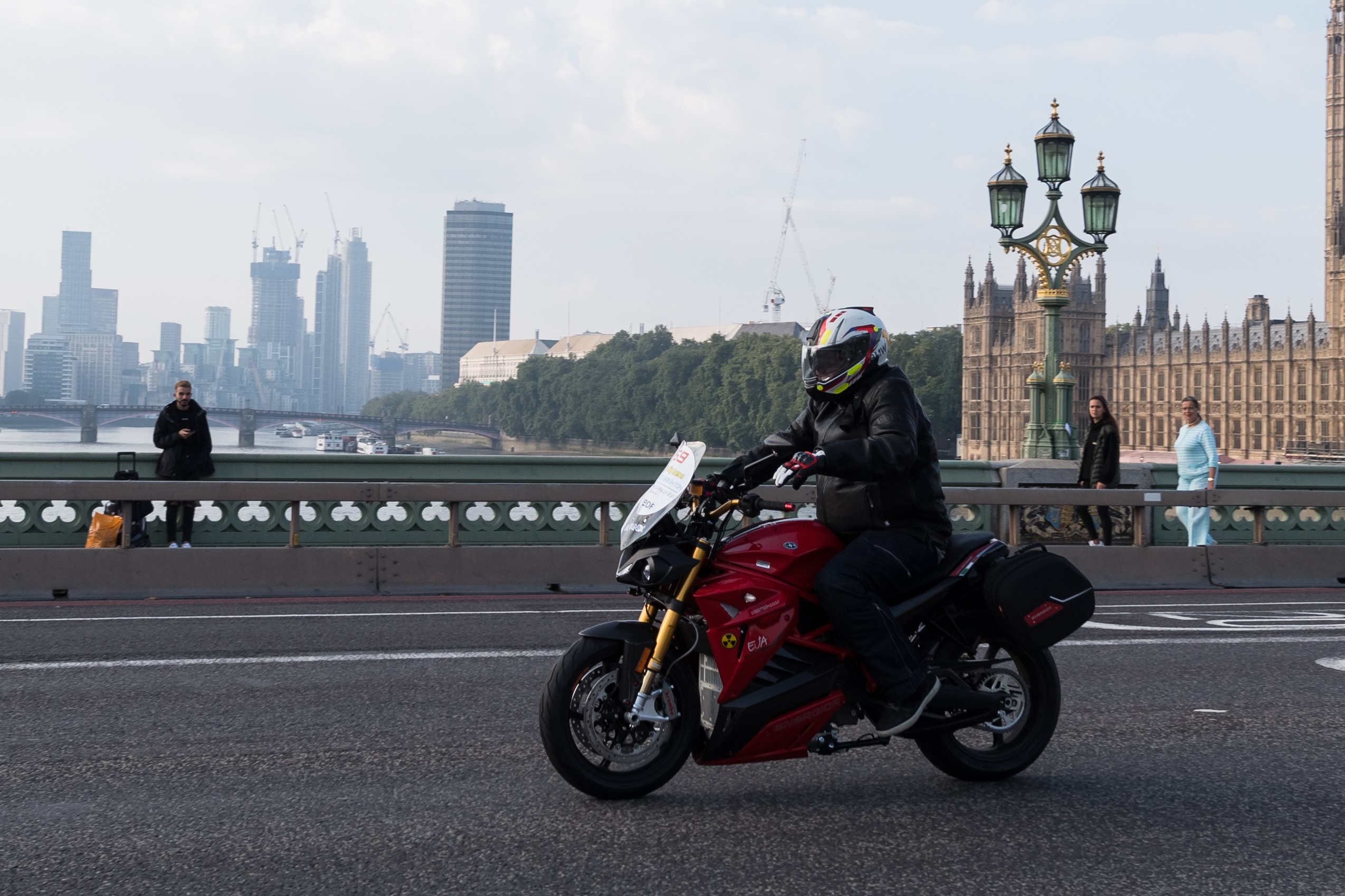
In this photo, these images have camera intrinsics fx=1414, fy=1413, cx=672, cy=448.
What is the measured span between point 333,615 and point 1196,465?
890 cm

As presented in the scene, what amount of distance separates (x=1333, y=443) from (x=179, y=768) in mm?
114062

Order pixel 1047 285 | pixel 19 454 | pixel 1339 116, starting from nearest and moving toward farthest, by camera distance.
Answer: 1. pixel 19 454
2. pixel 1047 285
3. pixel 1339 116

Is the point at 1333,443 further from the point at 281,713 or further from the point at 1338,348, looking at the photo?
the point at 281,713

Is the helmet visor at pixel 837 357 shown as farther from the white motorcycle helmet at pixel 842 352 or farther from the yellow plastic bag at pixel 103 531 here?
the yellow plastic bag at pixel 103 531

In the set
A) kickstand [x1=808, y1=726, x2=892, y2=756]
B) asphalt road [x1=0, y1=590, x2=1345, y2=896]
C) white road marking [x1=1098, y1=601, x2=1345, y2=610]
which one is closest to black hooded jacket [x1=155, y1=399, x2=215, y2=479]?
asphalt road [x1=0, y1=590, x2=1345, y2=896]

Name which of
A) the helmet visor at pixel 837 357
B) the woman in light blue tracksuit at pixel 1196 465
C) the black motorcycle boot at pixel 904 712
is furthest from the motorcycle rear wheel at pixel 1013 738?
the woman in light blue tracksuit at pixel 1196 465

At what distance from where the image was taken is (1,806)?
189 inches

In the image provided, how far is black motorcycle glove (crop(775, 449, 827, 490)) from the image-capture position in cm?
466

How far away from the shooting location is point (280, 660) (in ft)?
26.1

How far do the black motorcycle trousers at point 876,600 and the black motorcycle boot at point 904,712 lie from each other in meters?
0.03

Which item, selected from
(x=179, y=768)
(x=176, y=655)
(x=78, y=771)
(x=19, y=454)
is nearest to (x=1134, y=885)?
(x=179, y=768)

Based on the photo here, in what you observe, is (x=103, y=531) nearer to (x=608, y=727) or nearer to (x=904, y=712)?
(x=608, y=727)

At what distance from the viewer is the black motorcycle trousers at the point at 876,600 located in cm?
477

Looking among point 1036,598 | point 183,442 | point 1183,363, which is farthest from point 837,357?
point 1183,363
